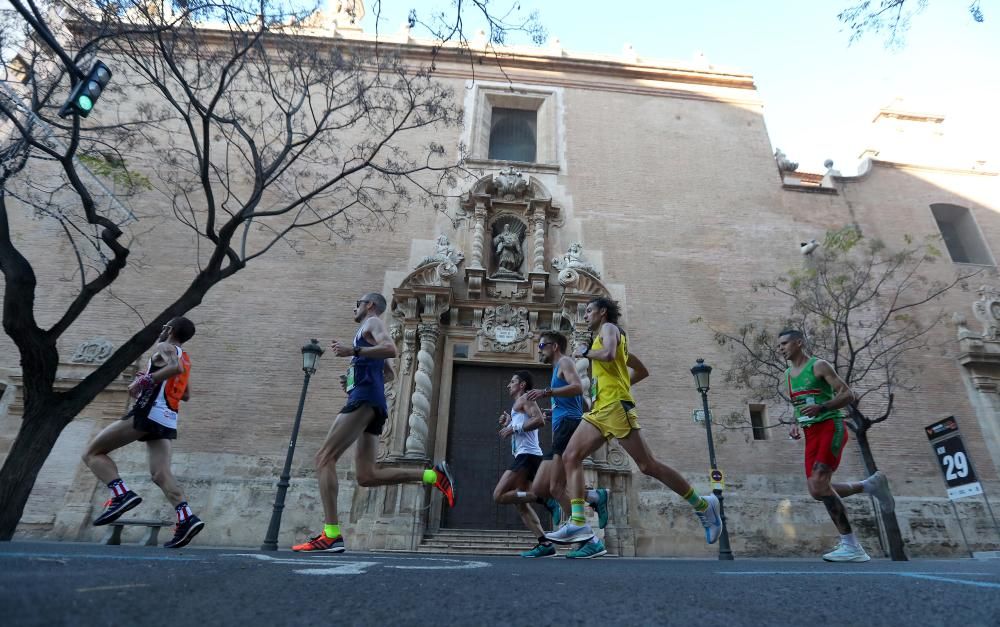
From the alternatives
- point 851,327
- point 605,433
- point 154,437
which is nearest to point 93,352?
point 154,437

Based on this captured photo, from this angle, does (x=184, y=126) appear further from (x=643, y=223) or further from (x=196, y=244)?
(x=643, y=223)

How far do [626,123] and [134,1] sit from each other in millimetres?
11458

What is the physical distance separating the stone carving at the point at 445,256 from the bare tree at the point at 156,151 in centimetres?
134

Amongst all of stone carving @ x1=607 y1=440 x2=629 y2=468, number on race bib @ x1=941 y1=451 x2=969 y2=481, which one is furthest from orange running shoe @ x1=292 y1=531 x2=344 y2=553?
number on race bib @ x1=941 y1=451 x2=969 y2=481

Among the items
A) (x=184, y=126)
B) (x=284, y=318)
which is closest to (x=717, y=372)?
(x=284, y=318)

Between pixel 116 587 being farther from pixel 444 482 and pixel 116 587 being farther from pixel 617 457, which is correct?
pixel 617 457

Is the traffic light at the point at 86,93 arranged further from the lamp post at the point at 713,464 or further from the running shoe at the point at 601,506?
the lamp post at the point at 713,464

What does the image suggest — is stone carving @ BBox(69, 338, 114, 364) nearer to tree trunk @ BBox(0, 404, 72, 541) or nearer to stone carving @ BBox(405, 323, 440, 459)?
tree trunk @ BBox(0, 404, 72, 541)

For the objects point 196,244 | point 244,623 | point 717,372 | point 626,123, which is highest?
point 626,123

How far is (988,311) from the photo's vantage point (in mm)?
13023

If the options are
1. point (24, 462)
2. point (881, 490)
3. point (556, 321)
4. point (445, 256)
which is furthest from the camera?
point (445, 256)

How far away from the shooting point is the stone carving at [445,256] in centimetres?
1183

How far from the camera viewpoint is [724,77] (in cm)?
1606

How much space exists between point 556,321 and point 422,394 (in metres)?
3.19
